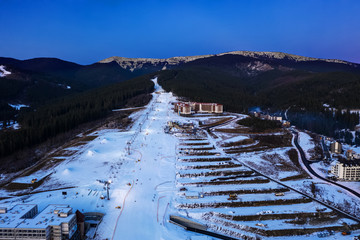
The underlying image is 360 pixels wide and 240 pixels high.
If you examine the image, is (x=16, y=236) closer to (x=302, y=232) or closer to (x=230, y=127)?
(x=302, y=232)

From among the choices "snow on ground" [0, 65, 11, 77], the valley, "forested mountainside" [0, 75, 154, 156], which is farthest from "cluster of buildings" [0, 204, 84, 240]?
"snow on ground" [0, 65, 11, 77]

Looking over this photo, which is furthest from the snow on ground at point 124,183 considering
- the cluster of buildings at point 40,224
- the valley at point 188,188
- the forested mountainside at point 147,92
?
the forested mountainside at point 147,92

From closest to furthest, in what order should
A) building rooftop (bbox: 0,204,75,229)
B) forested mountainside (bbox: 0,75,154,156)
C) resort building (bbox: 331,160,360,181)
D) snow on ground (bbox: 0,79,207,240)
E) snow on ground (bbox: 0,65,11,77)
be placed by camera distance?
1. building rooftop (bbox: 0,204,75,229)
2. snow on ground (bbox: 0,79,207,240)
3. resort building (bbox: 331,160,360,181)
4. forested mountainside (bbox: 0,75,154,156)
5. snow on ground (bbox: 0,65,11,77)

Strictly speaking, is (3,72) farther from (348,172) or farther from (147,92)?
(348,172)

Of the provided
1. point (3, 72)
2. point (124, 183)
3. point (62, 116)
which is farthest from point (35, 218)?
point (3, 72)


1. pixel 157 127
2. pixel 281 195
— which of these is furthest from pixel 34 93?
pixel 281 195

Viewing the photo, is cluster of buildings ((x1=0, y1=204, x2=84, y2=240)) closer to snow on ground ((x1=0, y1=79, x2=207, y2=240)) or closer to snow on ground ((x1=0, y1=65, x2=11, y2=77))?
snow on ground ((x1=0, y1=79, x2=207, y2=240))

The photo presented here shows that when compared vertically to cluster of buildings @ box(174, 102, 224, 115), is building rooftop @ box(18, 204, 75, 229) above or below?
below
